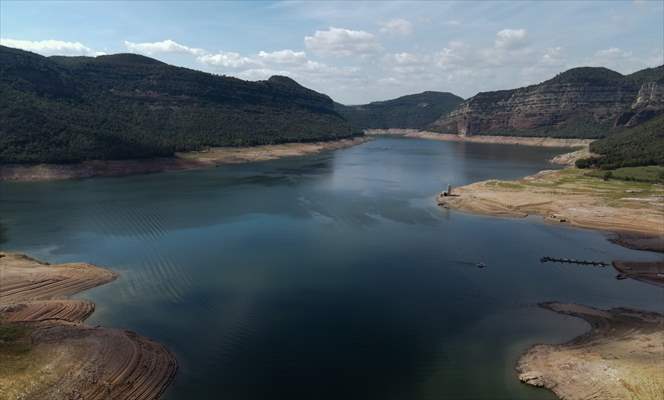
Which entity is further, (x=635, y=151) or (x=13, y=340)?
(x=635, y=151)

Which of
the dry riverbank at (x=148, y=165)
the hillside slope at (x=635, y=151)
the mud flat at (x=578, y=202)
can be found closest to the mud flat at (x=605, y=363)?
the mud flat at (x=578, y=202)

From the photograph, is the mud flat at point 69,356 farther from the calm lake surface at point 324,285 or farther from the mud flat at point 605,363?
the mud flat at point 605,363

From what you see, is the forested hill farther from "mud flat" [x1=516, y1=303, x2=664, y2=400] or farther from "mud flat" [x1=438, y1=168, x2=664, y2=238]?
"mud flat" [x1=516, y1=303, x2=664, y2=400]

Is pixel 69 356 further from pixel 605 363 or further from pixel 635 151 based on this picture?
pixel 635 151

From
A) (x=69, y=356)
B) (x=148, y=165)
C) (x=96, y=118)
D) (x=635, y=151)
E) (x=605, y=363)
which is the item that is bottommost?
(x=605, y=363)

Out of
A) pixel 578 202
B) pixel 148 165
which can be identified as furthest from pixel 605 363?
pixel 148 165

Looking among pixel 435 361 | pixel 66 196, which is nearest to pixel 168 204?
pixel 66 196

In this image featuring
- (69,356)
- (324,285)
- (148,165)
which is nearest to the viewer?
(69,356)
